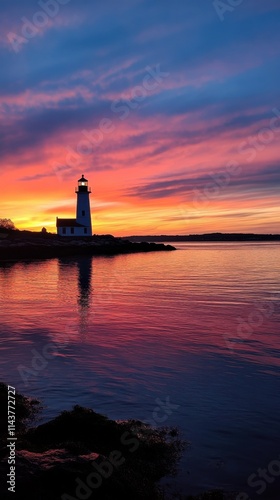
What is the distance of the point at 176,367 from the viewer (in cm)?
1243

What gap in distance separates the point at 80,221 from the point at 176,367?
274ft

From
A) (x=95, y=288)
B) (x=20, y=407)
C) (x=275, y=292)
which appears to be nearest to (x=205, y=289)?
(x=275, y=292)

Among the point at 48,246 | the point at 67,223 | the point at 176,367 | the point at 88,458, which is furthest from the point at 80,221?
the point at 88,458

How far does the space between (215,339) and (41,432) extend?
1074 centimetres

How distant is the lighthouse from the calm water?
211 feet

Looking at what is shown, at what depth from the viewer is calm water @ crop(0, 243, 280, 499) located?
7.28 metres

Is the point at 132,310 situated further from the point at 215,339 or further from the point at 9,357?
the point at 9,357

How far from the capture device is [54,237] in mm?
90875

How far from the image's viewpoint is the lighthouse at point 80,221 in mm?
90562

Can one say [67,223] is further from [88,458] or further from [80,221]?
[88,458]

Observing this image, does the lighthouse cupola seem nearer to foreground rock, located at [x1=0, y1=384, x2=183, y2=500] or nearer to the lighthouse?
the lighthouse

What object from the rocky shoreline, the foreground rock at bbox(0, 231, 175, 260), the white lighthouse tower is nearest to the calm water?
the rocky shoreline

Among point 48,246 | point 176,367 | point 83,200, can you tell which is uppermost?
point 83,200

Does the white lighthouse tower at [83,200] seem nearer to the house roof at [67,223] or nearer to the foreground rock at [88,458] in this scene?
the house roof at [67,223]
